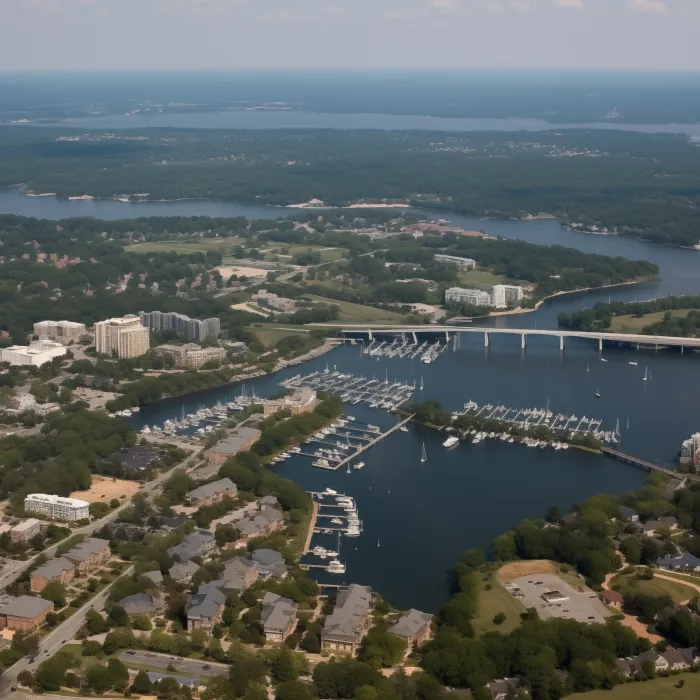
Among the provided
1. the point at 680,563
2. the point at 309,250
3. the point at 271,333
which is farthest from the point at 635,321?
the point at 680,563

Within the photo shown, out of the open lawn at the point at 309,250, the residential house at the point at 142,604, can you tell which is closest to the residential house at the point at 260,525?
the residential house at the point at 142,604

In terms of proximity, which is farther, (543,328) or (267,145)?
→ (267,145)


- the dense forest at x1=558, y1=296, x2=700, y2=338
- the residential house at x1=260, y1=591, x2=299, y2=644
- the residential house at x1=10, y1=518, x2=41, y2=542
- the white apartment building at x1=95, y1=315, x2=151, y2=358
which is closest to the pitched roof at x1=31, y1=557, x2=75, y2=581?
the residential house at x1=10, y1=518, x2=41, y2=542

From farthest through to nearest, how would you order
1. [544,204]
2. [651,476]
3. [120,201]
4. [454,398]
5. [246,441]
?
[120,201] < [544,204] < [454,398] < [246,441] < [651,476]

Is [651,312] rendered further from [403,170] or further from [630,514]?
[403,170]

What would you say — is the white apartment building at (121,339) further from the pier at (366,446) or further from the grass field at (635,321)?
the grass field at (635,321)

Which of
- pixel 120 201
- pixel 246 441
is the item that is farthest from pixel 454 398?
pixel 120 201

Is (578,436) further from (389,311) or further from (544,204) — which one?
(544,204)
